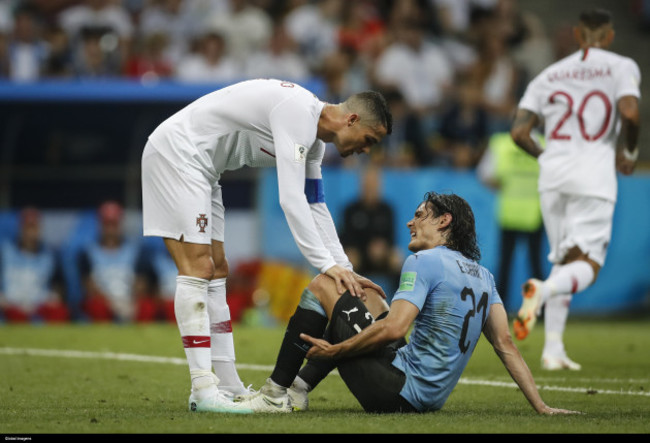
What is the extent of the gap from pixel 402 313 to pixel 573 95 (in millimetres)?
3992

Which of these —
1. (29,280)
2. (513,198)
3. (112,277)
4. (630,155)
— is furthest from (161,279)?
(630,155)

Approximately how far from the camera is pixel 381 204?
46.2 ft

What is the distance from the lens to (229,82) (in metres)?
14.1

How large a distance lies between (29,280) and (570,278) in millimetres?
7287

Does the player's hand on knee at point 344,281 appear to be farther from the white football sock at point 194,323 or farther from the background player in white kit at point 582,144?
the background player in white kit at point 582,144

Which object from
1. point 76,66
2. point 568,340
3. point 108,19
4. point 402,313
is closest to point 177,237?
point 402,313

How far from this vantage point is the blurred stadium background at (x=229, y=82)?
45.8 ft

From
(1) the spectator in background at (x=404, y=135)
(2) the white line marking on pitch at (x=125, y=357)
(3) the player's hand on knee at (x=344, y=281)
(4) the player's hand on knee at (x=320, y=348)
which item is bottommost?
(2) the white line marking on pitch at (x=125, y=357)

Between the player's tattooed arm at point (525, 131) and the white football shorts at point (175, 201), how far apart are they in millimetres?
3534

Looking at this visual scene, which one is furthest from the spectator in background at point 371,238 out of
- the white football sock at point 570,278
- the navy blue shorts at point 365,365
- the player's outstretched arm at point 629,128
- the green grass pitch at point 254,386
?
the navy blue shorts at point 365,365

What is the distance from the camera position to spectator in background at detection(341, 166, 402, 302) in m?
14.0

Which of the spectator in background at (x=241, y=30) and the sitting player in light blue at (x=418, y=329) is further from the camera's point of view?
the spectator in background at (x=241, y=30)

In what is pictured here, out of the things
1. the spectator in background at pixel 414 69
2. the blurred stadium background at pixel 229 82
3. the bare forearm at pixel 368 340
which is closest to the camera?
the bare forearm at pixel 368 340

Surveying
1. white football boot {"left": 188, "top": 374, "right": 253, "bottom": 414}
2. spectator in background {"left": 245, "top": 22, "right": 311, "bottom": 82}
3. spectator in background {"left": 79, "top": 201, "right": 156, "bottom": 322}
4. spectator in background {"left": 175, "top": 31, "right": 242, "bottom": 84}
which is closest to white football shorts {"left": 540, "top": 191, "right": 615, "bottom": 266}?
white football boot {"left": 188, "top": 374, "right": 253, "bottom": 414}
